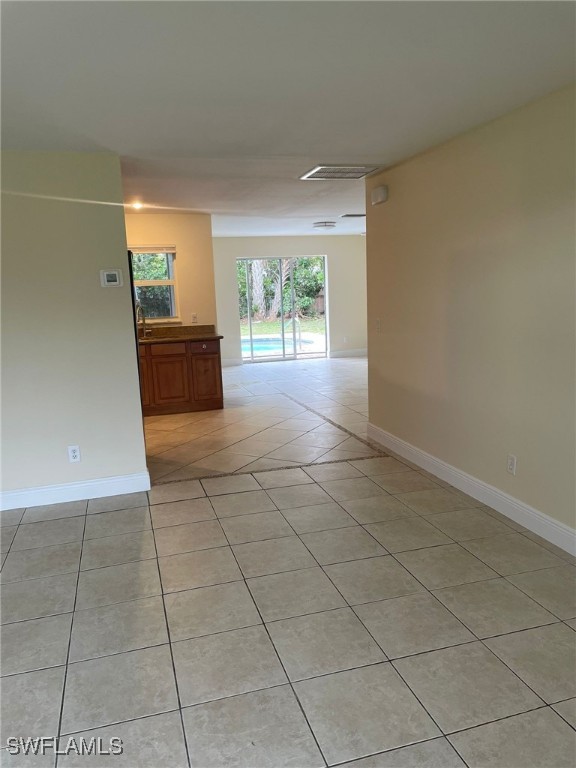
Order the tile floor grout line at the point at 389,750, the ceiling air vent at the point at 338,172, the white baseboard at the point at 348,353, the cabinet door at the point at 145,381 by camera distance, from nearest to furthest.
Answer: the tile floor grout line at the point at 389,750 < the ceiling air vent at the point at 338,172 < the cabinet door at the point at 145,381 < the white baseboard at the point at 348,353

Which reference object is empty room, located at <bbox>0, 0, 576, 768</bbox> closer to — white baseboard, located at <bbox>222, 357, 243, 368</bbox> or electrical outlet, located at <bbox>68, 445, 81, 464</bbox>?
electrical outlet, located at <bbox>68, 445, 81, 464</bbox>

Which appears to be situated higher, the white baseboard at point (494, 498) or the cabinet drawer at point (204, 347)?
the cabinet drawer at point (204, 347)

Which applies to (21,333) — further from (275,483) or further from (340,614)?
(340,614)

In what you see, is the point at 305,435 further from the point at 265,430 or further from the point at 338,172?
the point at 338,172

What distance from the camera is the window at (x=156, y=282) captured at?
656cm

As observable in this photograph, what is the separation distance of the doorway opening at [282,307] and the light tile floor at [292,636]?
699cm

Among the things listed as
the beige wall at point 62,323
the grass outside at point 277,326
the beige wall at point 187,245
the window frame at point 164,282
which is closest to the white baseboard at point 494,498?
the beige wall at point 62,323

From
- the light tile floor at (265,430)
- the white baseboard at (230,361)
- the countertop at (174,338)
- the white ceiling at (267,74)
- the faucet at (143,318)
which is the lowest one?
the light tile floor at (265,430)

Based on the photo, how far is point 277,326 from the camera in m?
10.3

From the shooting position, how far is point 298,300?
403 inches

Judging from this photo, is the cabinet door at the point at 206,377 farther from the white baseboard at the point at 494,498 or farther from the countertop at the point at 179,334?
the white baseboard at the point at 494,498

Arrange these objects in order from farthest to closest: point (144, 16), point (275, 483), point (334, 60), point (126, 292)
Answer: point (275, 483), point (126, 292), point (334, 60), point (144, 16)

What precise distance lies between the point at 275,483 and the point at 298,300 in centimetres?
691

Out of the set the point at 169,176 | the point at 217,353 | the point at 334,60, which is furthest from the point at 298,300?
the point at 334,60
